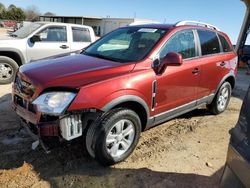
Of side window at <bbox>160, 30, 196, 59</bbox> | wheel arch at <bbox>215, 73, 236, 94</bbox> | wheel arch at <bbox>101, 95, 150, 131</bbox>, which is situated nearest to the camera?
wheel arch at <bbox>101, 95, 150, 131</bbox>

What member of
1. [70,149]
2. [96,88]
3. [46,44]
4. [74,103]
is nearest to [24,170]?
[70,149]

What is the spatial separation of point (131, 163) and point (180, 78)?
4.81 feet

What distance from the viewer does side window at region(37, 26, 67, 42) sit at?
7754mm

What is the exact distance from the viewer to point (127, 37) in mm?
4523

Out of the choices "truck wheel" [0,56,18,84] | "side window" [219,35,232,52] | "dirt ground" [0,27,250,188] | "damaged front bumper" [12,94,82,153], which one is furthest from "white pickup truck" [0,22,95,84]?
"damaged front bumper" [12,94,82,153]

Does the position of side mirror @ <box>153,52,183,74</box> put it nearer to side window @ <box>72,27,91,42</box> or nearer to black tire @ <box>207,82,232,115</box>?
black tire @ <box>207,82,232,115</box>

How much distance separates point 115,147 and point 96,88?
85cm

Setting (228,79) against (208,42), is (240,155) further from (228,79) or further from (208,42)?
(228,79)

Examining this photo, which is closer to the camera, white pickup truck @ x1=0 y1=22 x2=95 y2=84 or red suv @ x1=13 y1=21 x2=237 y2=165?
red suv @ x1=13 y1=21 x2=237 y2=165

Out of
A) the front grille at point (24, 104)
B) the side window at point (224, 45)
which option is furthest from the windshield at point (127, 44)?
the side window at point (224, 45)

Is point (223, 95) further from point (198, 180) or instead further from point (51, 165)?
point (51, 165)

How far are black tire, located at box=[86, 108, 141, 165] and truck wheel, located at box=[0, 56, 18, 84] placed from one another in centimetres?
483

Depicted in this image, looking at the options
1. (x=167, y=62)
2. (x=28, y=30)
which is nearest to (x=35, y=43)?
(x=28, y=30)

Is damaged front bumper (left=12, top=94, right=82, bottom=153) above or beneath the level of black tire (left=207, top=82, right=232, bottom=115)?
above
